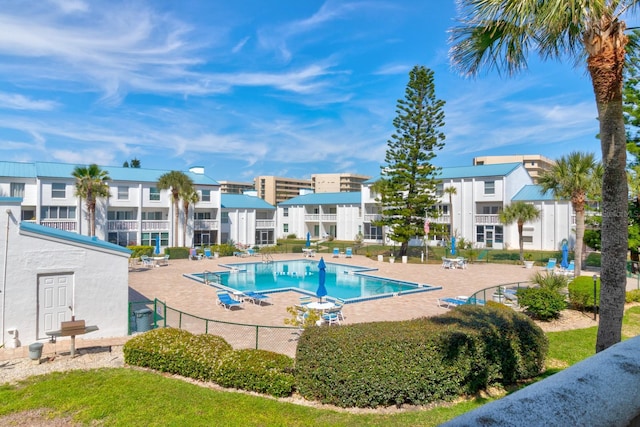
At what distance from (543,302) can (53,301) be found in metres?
16.5

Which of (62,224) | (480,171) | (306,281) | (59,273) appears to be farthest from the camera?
(480,171)

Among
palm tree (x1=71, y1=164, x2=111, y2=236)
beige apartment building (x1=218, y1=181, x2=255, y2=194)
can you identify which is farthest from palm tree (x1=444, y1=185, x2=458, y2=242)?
beige apartment building (x1=218, y1=181, x2=255, y2=194)

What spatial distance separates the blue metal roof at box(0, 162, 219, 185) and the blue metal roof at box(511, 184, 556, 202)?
3574 cm

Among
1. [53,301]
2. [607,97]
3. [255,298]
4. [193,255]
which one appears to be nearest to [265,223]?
[193,255]

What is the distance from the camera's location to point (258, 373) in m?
8.80

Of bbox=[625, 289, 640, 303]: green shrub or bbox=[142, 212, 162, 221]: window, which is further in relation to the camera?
bbox=[142, 212, 162, 221]: window

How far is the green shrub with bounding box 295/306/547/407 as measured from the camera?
781 cm

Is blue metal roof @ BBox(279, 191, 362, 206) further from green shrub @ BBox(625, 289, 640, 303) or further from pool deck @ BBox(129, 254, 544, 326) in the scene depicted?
green shrub @ BBox(625, 289, 640, 303)

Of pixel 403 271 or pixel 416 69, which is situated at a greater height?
pixel 416 69

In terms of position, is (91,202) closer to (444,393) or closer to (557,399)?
(444,393)

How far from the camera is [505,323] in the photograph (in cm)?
920

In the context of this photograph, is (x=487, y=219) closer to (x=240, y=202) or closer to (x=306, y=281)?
(x=306, y=281)

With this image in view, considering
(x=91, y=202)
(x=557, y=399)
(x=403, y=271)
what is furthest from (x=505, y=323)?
(x=91, y=202)

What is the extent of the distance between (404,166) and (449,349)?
102ft
